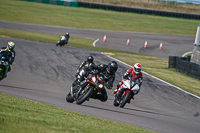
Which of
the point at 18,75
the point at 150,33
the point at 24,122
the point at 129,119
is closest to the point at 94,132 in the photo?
the point at 24,122

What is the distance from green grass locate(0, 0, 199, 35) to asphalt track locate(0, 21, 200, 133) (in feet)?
79.5

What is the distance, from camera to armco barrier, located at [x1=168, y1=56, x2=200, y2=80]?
1856 cm

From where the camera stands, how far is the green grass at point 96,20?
43.1 metres

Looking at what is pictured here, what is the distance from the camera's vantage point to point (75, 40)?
1278 inches

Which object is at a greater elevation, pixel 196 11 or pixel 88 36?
pixel 196 11

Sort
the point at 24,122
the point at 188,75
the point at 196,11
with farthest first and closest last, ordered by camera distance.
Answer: the point at 196,11
the point at 188,75
the point at 24,122

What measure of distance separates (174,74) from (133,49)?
455 inches

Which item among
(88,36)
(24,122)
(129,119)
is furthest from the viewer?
(88,36)

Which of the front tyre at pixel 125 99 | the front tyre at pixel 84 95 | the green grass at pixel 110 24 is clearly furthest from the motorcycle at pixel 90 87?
the green grass at pixel 110 24

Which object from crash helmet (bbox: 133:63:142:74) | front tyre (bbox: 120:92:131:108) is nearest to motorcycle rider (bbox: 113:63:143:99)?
crash helmet (bbox: 133:63:142:74)

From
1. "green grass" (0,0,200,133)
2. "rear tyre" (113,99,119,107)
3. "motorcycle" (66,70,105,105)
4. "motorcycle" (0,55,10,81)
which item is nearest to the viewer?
"motorcycle" (66,70,105,105)

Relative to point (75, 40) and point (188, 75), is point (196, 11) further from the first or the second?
point (188, 75)

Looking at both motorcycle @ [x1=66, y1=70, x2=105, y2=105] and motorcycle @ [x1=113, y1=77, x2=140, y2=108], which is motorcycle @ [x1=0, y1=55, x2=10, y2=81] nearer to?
motorcycle @ [x1=66, y1=70, x2=105, y2=105]

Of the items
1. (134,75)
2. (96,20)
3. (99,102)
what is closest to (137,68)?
(134,75)
